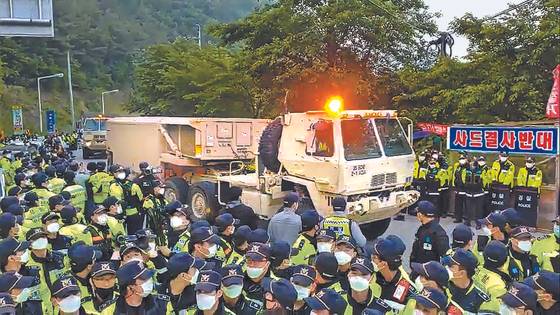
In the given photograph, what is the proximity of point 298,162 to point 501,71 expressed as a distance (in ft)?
24.5

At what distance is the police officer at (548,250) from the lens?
5.46m

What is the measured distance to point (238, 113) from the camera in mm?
24172

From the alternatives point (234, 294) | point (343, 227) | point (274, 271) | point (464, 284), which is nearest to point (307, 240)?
point (343, 227)

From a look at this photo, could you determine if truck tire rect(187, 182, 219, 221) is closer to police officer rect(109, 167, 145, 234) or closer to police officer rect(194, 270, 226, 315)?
police officer rect(109, 167, 145, 234)

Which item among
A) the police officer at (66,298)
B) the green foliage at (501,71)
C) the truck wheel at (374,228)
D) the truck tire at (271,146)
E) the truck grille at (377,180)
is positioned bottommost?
the truck wheel at (374,228)

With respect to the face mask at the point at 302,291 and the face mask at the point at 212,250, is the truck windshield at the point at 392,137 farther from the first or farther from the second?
the face mask at the point at 302,291

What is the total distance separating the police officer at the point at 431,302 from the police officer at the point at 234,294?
1236mm

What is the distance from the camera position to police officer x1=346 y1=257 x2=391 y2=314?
440 cm

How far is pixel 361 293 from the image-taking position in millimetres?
4426

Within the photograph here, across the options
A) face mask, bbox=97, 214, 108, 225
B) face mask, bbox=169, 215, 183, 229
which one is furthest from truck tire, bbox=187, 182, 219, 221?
face mask, bbox=169, 215, 183, 229

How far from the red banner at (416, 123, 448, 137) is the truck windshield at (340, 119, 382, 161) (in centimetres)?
613

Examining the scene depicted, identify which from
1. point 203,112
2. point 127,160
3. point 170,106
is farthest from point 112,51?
point 127,160

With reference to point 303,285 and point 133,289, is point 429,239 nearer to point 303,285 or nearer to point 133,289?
point 303,285

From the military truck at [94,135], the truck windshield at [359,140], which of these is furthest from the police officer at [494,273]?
the military truck at [94,135]
